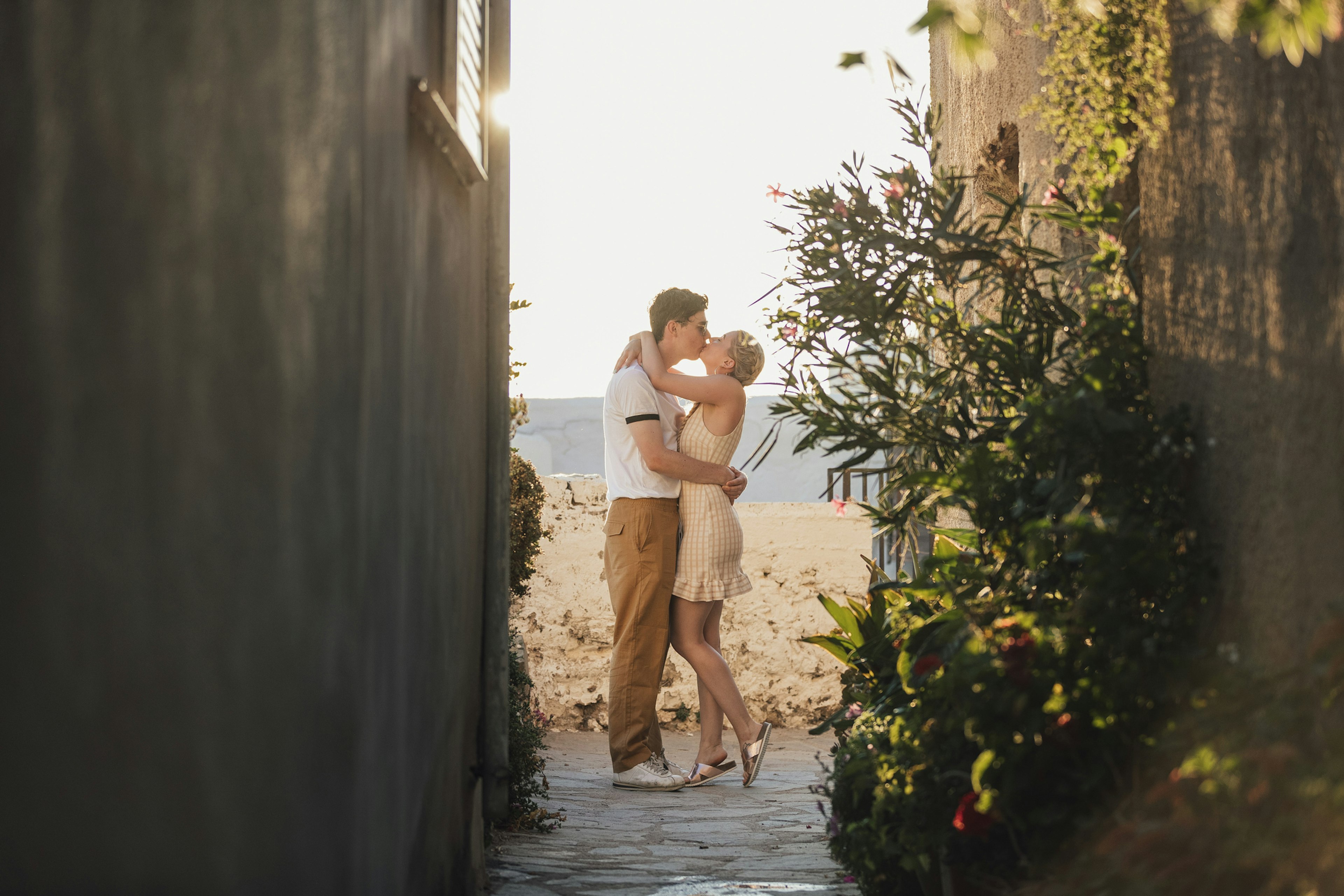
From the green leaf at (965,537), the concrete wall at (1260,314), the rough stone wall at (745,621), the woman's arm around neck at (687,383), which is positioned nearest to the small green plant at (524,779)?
the woman's arm around neck at (687,383)

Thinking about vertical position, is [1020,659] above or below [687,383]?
below

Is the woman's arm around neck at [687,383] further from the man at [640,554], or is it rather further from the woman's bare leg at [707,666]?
the woman's bare leg at [707,666]

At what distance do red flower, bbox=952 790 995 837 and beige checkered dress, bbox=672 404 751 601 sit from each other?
8.76 feet

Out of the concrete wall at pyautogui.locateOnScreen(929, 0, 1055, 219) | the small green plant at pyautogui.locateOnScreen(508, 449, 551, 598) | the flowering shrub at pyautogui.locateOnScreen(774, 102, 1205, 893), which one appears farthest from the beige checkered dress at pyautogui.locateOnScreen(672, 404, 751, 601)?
the flowering shrub at pyautogui.locateOnScreen(774, 102, 1205, 893)

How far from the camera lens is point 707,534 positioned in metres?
4.38

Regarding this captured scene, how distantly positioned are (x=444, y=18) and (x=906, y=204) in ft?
3.43

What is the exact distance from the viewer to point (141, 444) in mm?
1361

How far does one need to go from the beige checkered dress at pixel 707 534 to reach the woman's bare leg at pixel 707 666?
8 centimetres

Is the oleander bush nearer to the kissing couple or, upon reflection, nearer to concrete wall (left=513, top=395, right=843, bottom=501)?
the kissing couple

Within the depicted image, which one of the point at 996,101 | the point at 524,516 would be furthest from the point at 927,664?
the point at 524,516

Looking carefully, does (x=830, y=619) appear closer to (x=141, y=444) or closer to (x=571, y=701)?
(x=571, y=701)

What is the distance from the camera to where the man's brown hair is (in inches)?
177

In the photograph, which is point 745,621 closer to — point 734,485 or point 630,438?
point 734,485

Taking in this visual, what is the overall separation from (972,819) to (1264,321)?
0.90 m
